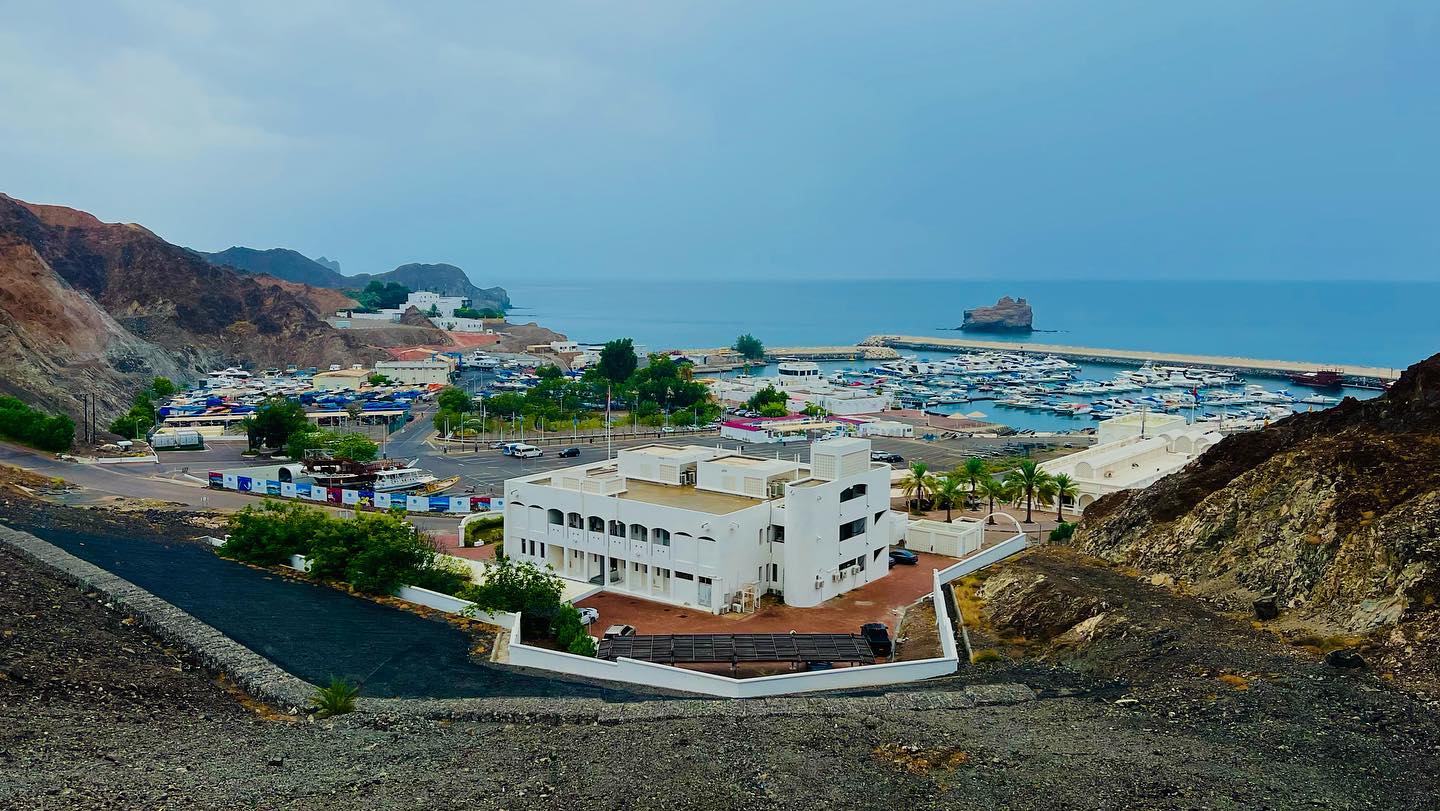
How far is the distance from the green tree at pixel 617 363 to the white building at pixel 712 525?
72650 mm

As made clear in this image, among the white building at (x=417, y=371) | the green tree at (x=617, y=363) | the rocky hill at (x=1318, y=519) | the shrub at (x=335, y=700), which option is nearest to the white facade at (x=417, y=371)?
the white building at (x=417, y=371)

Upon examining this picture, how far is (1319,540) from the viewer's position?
26.5m

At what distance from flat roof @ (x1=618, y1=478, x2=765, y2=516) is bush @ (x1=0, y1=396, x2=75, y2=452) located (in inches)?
1555

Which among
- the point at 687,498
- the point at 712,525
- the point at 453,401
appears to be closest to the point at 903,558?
the point at 687,498

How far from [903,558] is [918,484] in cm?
823

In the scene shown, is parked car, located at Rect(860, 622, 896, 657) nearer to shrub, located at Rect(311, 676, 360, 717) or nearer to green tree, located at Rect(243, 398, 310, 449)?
shrub, located at Rect(311, 676, 360, 717)

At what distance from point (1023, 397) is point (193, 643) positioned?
10166 cm

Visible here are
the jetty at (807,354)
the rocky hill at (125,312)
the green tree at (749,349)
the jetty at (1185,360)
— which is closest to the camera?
the rocky hill at (125,312)

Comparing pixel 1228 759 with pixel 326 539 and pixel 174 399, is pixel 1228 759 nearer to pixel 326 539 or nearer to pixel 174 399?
pixel 326 539

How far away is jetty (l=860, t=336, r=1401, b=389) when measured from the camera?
12791cm

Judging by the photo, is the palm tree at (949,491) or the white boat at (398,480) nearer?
the palm tree at (949,491)

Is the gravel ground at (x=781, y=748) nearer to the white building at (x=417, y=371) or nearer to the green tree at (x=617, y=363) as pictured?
the green tree at (x=617, y=363)

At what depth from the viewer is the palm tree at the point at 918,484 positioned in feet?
151

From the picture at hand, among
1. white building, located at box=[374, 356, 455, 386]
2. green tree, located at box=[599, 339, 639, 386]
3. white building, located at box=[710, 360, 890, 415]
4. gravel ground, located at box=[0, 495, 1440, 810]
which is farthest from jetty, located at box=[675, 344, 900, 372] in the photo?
gravel ground, located at box=[0, 495, 1440, 810]
